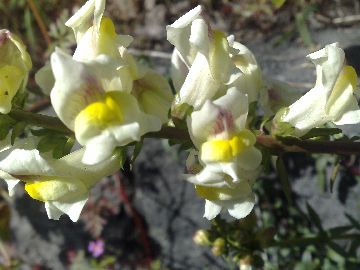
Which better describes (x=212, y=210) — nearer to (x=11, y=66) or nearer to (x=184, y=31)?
(x=184, y=31)

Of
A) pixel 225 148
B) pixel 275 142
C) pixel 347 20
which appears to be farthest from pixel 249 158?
pixel 347 20

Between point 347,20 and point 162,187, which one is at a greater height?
point 347,20

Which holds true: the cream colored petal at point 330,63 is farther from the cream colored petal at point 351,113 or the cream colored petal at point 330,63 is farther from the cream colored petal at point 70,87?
the cream colored petal at point 70,87

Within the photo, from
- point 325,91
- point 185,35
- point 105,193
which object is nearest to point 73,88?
point 185,35

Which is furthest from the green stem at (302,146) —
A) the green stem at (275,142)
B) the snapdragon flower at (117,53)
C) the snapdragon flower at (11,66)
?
the snapdragon flower at (11,66)

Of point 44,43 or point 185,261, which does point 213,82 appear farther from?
point 44,43

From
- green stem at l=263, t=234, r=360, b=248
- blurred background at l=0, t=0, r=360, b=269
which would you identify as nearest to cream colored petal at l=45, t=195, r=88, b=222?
green stem at l=263, t=234, r=360, b=248
